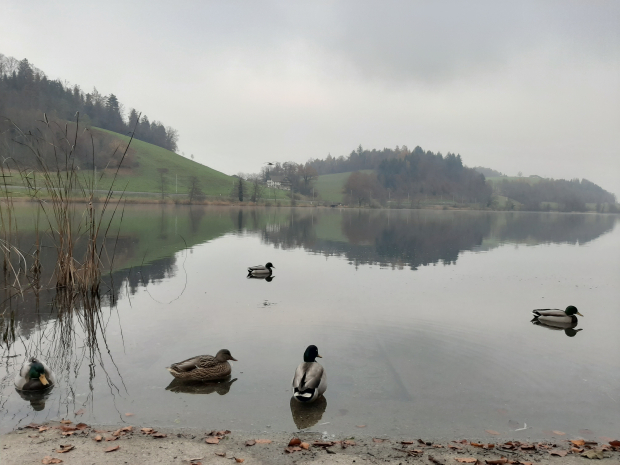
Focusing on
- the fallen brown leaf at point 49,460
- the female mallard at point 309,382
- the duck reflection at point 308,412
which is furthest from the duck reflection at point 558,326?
the fallen brown leaf at point 49,460

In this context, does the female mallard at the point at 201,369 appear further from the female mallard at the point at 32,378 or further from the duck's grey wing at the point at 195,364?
the female mallard at the point at 32,378

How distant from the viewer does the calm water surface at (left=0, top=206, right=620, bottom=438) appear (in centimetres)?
626

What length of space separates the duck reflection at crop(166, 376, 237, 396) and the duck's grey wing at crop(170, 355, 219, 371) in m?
0.26

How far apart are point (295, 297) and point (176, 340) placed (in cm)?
507

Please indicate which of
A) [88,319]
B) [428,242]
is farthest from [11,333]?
[428,242]

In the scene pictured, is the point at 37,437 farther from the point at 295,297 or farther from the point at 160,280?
the point at 160,280

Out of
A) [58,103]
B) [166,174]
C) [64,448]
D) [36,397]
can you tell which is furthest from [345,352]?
[58,103]

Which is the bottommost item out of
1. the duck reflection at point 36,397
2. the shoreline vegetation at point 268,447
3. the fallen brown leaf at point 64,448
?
the duck reflection at point 36,397

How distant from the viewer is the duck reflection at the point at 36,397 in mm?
6248

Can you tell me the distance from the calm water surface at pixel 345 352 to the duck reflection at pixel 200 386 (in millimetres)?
37

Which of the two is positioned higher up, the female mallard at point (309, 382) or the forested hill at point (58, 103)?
the forested hill at point (58, 103)

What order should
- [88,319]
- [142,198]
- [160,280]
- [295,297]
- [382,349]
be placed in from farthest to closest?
[142,198] → [160,280] → [295,297] → [88,319] → [382,349]

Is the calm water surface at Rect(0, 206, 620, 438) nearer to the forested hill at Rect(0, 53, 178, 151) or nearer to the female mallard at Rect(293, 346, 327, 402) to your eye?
the female mallard at Rect(293, 346, 327, 402)

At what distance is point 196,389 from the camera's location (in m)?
7.16
